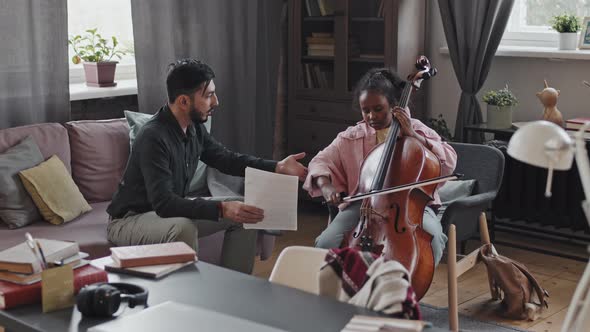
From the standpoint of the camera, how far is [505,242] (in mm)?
4496

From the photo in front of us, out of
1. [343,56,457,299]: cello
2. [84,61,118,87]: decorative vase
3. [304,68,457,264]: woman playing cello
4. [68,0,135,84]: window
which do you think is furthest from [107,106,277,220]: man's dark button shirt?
[68,0,135,84]: window

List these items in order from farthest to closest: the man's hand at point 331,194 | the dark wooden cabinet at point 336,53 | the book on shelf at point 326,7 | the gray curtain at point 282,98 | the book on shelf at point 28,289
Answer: the gray curtain at point 282,98 < the book on shelf at point 326,7 < the dark wooden cabinet at point 336,53 < the man's hand at point 331,194 < the book on shelf at point 28,289

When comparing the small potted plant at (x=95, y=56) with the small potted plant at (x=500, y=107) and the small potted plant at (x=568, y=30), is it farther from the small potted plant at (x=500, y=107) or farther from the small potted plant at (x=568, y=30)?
the small potted plant at (x=568, y=30)

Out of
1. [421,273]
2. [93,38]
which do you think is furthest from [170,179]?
[93,38]

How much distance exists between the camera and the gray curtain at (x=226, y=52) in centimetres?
455

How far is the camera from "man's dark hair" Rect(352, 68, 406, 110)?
3279 millimetres

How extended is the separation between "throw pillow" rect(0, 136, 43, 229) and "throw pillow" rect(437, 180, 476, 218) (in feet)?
5.73

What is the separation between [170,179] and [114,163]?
3.15ft

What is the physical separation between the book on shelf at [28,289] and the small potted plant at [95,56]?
239 centimetres

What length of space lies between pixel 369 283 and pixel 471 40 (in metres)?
3.01

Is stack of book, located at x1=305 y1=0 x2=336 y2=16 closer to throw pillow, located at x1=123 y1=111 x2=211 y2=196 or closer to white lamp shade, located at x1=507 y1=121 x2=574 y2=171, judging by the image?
throw pillow, located at x1=123 y1=111 x2=211 y2=196

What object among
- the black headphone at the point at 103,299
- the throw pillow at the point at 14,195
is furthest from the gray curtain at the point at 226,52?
the black headphone at the point at 103,299

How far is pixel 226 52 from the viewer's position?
5.00 meters

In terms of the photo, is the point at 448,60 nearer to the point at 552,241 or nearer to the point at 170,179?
the point at 552,241
